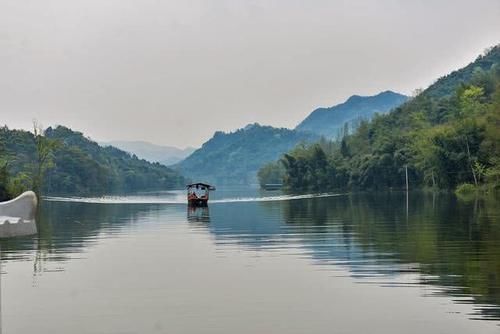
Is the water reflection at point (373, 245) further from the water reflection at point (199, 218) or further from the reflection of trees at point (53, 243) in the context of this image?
the water reflection at point (199, 218)

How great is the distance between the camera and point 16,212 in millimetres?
14469

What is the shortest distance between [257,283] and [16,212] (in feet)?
21.3

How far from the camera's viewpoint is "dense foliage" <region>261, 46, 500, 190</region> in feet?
194

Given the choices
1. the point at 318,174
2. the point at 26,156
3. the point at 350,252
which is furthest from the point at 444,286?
the point at 26,156

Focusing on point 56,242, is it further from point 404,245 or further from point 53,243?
point 404,245

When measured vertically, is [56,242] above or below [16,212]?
below

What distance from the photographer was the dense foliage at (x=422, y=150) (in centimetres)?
5900

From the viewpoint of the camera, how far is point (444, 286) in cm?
951

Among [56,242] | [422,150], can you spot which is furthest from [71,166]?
[56,242]

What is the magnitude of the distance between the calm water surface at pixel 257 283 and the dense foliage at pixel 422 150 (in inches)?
1562

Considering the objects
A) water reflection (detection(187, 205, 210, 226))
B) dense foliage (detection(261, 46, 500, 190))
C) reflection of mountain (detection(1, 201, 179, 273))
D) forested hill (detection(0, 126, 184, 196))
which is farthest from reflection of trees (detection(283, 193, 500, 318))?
forested hill (detection(0, 126, 184, 196))

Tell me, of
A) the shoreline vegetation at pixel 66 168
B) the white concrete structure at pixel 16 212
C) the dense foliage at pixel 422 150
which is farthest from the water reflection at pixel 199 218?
the dense foliage at pixel 422 150

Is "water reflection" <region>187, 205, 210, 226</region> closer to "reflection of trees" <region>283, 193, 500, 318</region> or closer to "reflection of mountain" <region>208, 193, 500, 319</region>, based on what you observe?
"reflection of mountain" <region>208, 193, 500, 319</region>

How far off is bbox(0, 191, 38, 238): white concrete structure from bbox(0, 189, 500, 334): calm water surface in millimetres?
509
